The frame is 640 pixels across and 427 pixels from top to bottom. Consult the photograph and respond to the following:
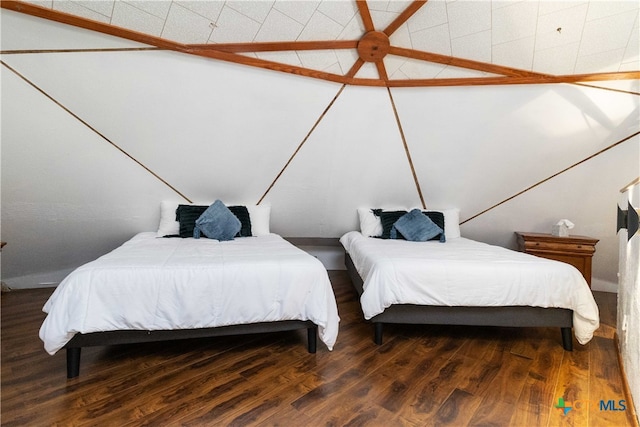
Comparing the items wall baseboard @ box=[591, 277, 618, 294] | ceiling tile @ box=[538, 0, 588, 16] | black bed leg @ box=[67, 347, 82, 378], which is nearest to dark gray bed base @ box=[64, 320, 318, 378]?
black bed leg @ box=[67, 347, 82, 378]

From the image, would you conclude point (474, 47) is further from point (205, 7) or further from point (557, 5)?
point (205, 7)

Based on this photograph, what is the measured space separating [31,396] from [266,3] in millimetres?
2834

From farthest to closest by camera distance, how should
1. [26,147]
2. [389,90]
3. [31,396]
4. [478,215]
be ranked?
[478,215], [389,90], [26,147], [31,396]

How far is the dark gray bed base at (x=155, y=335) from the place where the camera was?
2.00m

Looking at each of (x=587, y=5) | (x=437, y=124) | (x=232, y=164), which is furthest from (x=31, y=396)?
(x=587, y=5)

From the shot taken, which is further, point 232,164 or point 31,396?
point 232,164

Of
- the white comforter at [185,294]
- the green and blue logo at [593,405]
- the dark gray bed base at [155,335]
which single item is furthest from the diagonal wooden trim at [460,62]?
the green and blue logo at [593,405]

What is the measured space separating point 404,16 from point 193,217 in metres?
2.79

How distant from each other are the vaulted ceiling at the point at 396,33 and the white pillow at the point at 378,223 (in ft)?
5.64

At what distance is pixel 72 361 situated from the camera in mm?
2006

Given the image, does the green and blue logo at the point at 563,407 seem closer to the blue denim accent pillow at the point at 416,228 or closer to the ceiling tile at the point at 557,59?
the blue denim accent pillow at the point at 416,228

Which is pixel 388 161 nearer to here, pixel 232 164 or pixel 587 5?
pixel 232 164

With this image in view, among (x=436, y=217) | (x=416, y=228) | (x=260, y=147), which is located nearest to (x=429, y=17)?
(x=260, y=147)

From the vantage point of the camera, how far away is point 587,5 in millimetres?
2529
